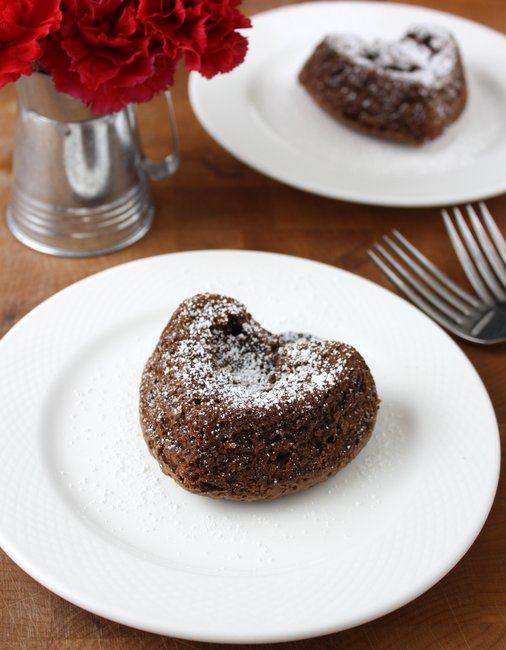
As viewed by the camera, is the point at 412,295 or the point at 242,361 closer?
the point at 242,361

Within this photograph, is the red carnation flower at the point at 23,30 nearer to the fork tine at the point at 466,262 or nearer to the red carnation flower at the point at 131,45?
the red carnation flower at the point at 131,45

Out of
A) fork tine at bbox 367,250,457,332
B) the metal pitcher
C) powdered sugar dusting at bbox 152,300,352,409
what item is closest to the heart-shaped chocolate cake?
powdered sugar dusting at bbox 152,300,352,409

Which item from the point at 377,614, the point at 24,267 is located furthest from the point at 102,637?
the point at 24,267

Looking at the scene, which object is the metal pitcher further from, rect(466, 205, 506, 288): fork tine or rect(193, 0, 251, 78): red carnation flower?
rect(466, 205, 506, 288): fork tine

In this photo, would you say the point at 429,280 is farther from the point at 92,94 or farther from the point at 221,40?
the point at 92,94

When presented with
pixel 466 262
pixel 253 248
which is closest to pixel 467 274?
pixel 466 262

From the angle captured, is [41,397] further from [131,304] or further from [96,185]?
[96,185]
